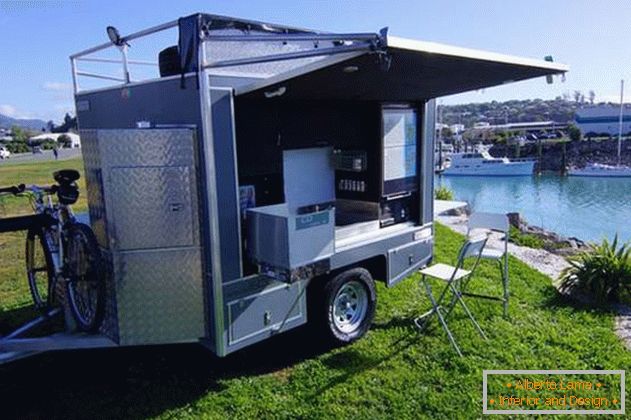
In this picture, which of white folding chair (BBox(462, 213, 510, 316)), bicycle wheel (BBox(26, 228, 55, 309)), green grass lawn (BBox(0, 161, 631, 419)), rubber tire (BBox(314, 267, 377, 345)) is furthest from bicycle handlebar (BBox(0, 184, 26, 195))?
white folding chair (BBox(462, 213, 510, 316))

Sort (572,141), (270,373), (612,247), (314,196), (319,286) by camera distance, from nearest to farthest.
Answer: (270,373) < (319,286) < (314,196) < (612,247) < (572,141)

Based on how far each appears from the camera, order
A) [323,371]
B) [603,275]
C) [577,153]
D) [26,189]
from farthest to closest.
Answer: [577,153] → [603,275] → [26,189] → [323,371]

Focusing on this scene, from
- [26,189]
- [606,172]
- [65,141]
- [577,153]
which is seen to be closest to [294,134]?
[26,189]

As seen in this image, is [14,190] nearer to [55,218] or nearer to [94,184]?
[55,218]

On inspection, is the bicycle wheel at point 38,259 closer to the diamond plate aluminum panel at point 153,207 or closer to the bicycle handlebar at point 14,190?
the bicycle handlebar at point 14,190

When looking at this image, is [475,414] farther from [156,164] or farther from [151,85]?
[151,85]

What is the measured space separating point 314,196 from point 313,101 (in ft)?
3.41

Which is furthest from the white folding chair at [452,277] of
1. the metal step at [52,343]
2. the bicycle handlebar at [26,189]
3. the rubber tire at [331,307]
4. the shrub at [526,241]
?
the shrub at [526,241]

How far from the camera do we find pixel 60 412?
3.32 metres

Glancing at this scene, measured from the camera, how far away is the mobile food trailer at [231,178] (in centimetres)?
313

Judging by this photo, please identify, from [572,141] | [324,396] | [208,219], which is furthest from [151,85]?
[572,141]

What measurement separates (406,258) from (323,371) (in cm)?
172

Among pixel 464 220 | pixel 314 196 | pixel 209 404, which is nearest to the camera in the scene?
pixel 209 404

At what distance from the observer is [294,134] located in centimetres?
444
